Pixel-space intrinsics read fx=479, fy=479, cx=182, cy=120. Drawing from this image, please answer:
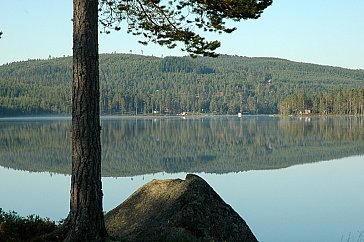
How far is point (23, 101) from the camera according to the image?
14212cm

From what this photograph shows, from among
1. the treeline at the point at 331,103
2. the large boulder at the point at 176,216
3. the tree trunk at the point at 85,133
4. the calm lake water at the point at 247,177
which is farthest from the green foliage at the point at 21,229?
the treeline at the point at 331,103

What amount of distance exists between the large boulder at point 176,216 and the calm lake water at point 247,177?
13.7 feet

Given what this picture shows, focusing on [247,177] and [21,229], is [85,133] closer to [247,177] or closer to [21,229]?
[21,229]

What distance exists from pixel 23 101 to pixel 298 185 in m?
132

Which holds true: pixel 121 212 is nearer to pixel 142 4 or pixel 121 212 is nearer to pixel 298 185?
pixel 142 4

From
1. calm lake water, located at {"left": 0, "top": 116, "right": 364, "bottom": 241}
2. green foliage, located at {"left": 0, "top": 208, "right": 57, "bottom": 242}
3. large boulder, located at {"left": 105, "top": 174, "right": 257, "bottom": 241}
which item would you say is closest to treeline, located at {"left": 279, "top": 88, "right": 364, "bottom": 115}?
calm lake water, located at {"left": 0, "top": 116, "right": 364, "bottom": 241}

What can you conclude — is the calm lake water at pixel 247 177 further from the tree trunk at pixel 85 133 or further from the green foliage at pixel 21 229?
the tree trunk at pixel 85 133

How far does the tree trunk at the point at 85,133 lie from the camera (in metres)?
7.11

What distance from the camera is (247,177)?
24188 millimetres

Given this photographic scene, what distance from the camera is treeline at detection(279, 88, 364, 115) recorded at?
125 m

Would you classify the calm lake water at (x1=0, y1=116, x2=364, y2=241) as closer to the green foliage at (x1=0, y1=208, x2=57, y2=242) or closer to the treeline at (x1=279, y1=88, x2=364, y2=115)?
the green foliage at (x1=0, y1=208, x2=57, y2=242)

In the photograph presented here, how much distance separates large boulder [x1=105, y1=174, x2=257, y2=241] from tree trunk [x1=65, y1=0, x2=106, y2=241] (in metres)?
1.15

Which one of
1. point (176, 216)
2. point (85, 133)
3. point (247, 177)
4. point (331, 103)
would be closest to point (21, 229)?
point (85, 133)

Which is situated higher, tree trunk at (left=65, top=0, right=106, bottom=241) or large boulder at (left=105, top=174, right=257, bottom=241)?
tree trunk at (left=65, top=0, right=106, bottom=241)
